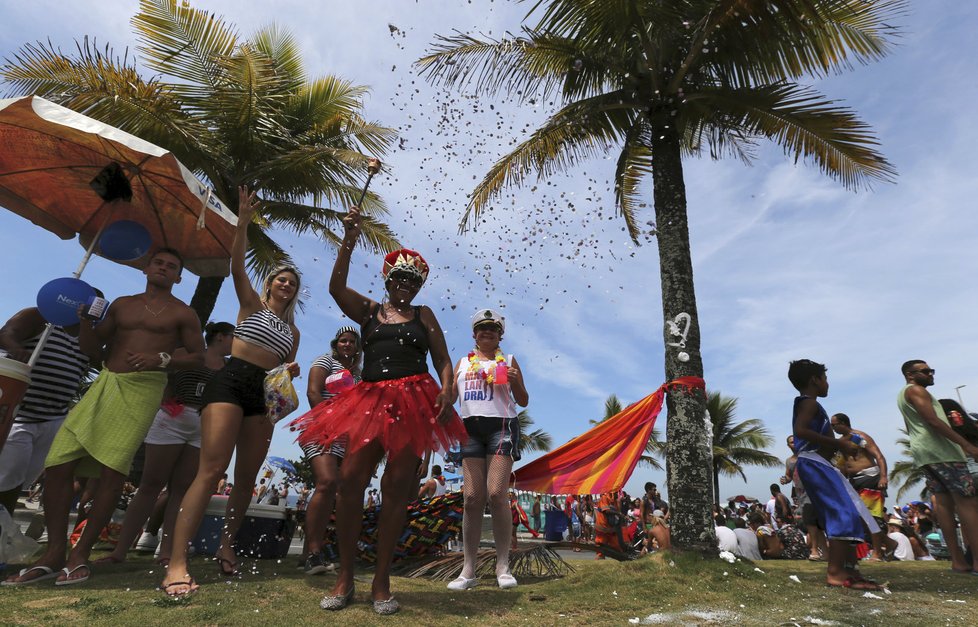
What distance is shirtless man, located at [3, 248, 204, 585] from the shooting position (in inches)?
134

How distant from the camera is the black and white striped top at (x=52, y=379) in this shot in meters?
3.93

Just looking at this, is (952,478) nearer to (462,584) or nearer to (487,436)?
(487,436)

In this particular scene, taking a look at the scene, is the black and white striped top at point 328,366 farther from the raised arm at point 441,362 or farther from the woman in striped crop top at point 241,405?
the raised arm at point 441,362

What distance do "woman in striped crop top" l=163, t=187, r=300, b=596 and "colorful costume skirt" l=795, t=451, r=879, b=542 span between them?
3714 millimetres

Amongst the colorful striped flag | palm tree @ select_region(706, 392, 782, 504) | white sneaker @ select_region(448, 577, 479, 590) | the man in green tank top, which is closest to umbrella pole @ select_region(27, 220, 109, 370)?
white sneaker @ select_region(448, 577, 479, 590)

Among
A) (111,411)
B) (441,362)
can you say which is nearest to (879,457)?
(441,362)

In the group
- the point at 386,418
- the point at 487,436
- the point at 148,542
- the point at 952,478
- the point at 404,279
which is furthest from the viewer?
the point at 148,542

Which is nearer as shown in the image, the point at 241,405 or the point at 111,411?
the point at 241,405

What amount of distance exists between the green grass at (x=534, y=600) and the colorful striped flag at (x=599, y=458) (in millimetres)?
1026

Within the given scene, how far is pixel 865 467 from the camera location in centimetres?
714

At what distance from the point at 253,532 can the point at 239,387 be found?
7.06ft

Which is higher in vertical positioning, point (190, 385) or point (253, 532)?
point (190, 385)

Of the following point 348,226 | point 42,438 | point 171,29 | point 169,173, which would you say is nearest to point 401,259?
point 348,226

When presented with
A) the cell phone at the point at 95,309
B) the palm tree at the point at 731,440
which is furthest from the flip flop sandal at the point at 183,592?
the palm tree at the point at 731,440
